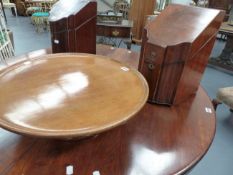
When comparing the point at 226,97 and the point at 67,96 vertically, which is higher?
the point at 67,96

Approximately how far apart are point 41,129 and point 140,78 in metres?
0.44

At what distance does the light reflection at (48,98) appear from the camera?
0.55 metres

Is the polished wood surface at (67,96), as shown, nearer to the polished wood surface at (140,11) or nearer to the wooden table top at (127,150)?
the wooden table top at (127,150)

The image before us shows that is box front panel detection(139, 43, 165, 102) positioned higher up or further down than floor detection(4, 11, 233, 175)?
higher up

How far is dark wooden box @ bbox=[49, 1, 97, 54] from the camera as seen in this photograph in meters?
1.04

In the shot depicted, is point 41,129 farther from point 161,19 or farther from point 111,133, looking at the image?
point 161,19

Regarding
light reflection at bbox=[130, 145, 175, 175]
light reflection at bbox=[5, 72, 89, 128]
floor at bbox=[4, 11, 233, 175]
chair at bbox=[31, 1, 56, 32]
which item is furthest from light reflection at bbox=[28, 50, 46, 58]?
chair at bbox=[31, 1, 56, 32]

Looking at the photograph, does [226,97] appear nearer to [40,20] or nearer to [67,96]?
[67,96]

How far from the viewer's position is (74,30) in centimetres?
107

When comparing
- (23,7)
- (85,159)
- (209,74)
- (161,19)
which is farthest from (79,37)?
(23,7)

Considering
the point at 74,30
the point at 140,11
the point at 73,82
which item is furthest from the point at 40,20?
the point at 73,82

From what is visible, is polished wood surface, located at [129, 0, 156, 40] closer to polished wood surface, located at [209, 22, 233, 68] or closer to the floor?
the floor

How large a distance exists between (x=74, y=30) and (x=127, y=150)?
28.3 inches

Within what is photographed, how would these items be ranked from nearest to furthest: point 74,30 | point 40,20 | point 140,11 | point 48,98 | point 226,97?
1. point 48,98
2. point 74,30
3. point 226,97
4. point 140,11
5. point 40,20
